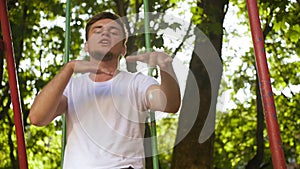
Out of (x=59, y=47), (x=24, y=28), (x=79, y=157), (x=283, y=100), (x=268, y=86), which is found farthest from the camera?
(x=283, y=100)

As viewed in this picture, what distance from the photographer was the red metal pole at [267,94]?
229 cm

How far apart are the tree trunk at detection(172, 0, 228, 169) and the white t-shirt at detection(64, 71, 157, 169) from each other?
7.94 feet

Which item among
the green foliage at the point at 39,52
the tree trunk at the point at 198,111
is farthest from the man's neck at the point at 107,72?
the green foliage at the point at 39,52

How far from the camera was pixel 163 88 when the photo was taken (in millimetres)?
2377

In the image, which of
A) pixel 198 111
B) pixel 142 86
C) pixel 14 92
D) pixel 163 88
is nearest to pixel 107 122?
pixel 142 86

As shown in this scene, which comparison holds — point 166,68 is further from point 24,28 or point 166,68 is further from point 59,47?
point 59,47

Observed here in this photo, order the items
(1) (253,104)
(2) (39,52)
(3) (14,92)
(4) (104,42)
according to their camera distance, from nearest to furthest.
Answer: (4) (104,42) < (3) (14,92) < (2) (39,52) < (1) (253,104)

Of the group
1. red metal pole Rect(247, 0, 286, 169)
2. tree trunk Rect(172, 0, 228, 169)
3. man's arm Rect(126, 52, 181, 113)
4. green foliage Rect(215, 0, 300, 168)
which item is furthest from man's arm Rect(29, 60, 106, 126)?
green foliage Rect(215, 0, 300, 168)

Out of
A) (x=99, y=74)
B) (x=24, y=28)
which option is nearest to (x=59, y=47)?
(x=24, y=28)

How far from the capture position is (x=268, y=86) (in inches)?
93.3

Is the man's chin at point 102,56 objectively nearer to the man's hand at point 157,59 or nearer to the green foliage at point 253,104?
the man's hand at point 157,59

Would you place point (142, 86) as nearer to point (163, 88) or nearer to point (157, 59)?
point (163, 88)

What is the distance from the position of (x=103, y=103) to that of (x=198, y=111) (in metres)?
3.09

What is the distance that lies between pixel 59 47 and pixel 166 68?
6990mm
